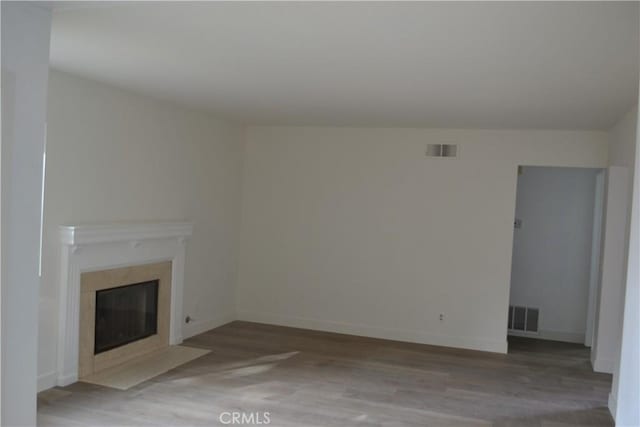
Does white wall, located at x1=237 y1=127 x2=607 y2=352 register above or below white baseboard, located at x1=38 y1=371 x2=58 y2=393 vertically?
above

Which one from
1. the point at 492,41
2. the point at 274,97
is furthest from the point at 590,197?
the point at 492,41

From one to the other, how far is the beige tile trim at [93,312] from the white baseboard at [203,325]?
1.43ft

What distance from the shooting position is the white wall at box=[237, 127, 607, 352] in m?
6.52

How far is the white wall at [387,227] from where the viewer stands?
6.52 meters

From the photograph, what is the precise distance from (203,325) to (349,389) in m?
2.44

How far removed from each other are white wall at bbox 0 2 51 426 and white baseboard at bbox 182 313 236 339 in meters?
3.46

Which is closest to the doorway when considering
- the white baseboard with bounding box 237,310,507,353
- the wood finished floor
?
Result: the wood finished floor

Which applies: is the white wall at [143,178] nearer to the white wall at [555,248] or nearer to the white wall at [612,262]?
the white wall at [555,248]

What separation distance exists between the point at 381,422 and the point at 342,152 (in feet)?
12.1

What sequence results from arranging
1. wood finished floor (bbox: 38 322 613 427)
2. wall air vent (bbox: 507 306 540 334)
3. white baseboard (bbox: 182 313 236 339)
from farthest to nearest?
1. wall air vent (bbox: 507 306 540 334)
2. white baseboard (bbox: 182 313 236 339)
3. wood finished floor (bbox: 38 322 613 427)

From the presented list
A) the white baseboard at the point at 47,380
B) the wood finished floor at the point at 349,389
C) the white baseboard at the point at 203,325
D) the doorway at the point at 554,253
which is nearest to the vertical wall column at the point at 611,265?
the wood finished floor at the point at 349,389

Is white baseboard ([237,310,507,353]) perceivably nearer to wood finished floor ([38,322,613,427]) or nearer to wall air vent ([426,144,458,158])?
wood finished floor ([38,322,613,427])

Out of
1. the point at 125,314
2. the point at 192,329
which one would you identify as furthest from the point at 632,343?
the point at 192,329

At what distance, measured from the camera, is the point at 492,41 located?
3033 mm
